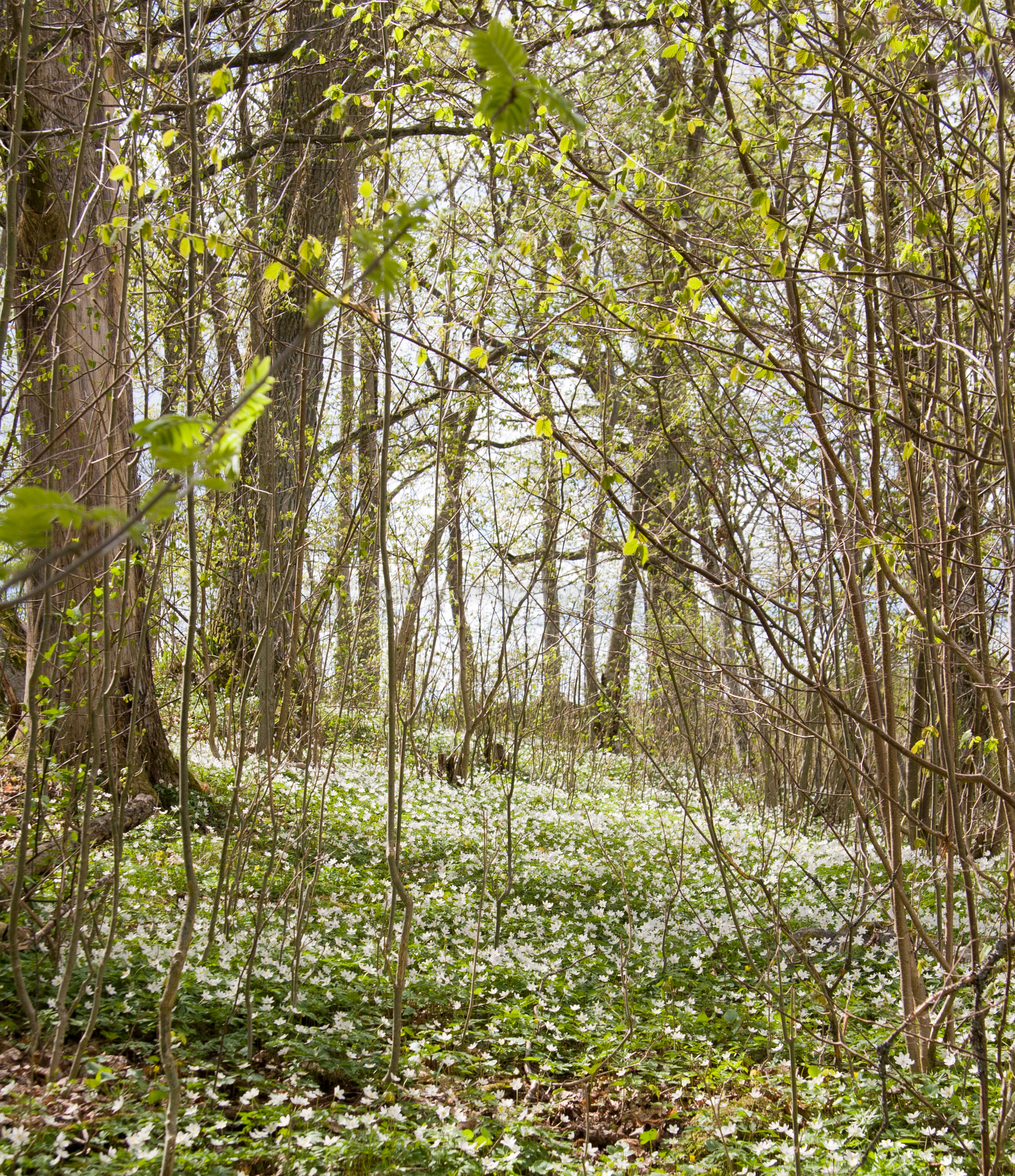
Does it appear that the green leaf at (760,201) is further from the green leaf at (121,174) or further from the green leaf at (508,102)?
the green leaf at (121,174)

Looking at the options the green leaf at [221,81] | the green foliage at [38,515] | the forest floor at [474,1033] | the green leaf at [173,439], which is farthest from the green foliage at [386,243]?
the forest floor at [474,1033]

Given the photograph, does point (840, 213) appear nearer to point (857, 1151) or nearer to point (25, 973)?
point (857, 1151)

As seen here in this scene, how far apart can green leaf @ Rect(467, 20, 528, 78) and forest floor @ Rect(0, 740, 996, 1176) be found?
244 cm

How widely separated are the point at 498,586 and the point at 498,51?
522cm

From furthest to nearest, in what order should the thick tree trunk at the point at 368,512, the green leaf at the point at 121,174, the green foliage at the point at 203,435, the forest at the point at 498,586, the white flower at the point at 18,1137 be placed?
1. the thick tree trunk at the point at 368,512
2. the forest at the point at 498,586
3. the white flower at the point at 18,1137
4. the green leaf at the point at 121,174
5. the green foliage at the point at 203,435

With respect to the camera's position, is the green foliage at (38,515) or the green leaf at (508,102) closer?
the green foliage at (38,515)

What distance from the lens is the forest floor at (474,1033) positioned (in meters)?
2.42

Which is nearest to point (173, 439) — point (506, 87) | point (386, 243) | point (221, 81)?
point (386, 243)

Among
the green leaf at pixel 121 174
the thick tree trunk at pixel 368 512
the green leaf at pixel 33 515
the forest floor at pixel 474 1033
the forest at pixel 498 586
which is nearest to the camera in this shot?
the green leaf at pixel 33 515

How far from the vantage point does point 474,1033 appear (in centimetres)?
328

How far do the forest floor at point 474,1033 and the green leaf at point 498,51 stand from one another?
2.44 m

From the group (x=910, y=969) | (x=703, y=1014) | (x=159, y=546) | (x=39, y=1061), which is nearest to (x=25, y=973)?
(x=39, y=1061)

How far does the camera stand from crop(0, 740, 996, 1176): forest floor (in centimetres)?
242

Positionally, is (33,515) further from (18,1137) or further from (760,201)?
(18,1137)
